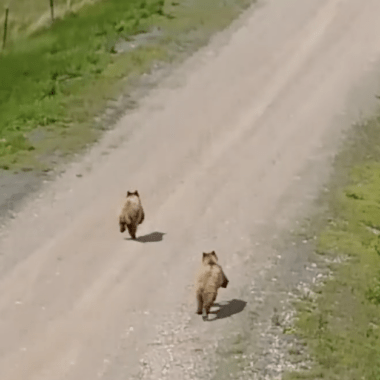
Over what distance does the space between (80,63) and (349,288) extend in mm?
11101

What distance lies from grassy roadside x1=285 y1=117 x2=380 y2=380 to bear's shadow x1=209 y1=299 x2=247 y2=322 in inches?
40.1

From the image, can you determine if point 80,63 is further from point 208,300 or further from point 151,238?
point 208,300

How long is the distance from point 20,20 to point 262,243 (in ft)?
44.2

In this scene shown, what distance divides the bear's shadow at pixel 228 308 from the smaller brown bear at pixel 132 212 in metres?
2.60

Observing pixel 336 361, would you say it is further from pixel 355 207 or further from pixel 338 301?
pixel 355 207

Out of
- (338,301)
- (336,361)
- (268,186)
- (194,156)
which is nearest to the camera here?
(336,361)

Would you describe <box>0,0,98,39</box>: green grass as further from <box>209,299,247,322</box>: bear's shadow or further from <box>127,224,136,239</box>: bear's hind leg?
<box>209,299,247,322</box>: bear's shadow

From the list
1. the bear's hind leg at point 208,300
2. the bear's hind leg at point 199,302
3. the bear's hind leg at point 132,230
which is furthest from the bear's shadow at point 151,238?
the bear's hind leg at point 208,300

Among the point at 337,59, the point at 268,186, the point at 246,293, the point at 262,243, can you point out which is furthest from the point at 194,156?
the point at 337,59

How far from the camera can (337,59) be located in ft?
69.7

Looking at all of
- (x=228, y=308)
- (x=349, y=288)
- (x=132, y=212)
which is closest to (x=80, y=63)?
(x=132, y=212)

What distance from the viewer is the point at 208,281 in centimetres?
1162

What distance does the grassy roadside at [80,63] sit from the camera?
17.6 meters

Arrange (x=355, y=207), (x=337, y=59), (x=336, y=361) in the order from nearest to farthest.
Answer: (x=336, y=361), (x=355, y=207), (x=337, y=59)
